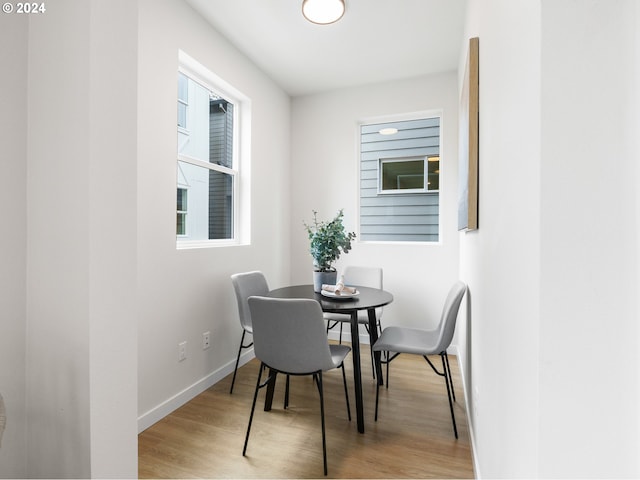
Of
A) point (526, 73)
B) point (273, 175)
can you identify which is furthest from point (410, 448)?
point (273, 175)

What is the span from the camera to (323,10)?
2.32 m

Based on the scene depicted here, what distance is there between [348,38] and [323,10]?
0.56 metres

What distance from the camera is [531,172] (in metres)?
0.73

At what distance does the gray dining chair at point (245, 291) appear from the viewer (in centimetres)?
256

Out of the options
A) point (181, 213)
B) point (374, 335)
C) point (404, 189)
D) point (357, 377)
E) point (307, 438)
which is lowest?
point (307, 438)

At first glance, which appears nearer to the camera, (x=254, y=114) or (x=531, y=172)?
(x=531, y=172)

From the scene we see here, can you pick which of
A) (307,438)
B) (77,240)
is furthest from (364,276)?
(77,240)

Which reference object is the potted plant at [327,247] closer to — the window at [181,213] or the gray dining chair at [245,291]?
the gray dining chair at [245,291]

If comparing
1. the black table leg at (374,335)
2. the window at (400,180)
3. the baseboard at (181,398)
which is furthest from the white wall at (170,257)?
the window at (400,180)

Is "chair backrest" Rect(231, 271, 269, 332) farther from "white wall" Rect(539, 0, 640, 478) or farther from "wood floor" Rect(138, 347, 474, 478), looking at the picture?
"white wall" Rect(539, 0, 640, 478)

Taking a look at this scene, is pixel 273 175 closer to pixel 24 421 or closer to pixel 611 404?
pixel 24 421

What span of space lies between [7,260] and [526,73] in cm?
160

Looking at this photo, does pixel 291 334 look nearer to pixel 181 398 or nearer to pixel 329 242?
pixel 329 242

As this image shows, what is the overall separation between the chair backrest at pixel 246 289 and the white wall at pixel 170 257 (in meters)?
0.23
